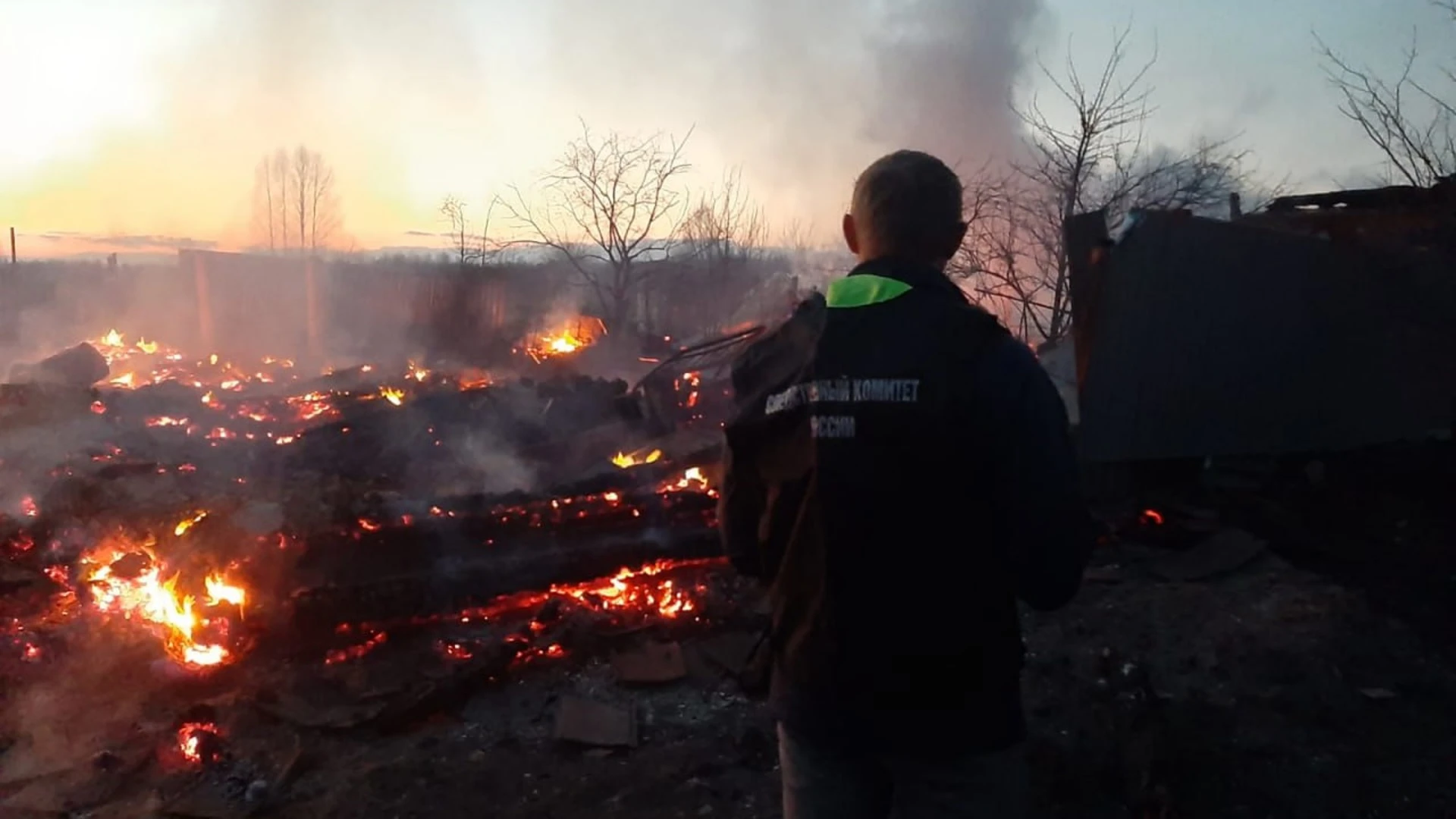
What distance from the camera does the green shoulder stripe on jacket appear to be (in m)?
1.88

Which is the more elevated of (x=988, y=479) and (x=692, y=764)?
(x=988, y=479)

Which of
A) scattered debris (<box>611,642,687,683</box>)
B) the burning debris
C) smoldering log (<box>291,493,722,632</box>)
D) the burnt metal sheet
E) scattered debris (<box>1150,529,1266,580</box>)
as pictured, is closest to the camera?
scattered debris (<box>611,642,687,683</box>)

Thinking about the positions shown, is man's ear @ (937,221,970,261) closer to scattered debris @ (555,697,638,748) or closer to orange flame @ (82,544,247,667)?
scattered debris @ (555,697,638,748)

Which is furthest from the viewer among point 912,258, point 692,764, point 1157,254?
point 1157,254

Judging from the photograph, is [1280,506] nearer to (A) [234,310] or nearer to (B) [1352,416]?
(B) [1352,416]

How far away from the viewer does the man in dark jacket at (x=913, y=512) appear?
1806 mm

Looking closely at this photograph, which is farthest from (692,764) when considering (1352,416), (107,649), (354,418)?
(354,418)

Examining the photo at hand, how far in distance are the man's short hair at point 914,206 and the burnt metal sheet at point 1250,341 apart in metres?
5.31

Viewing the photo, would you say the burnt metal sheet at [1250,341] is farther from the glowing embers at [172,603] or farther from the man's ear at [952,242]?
the glowing embers at [172,603]

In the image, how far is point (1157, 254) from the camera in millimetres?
6848

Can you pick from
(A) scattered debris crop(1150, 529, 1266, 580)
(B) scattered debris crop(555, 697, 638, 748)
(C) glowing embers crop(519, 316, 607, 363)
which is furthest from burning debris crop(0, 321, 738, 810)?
(C) glowing embers crop(519, 316, 607, 363)

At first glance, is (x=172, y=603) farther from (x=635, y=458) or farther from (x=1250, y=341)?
(x=1250, y=341)

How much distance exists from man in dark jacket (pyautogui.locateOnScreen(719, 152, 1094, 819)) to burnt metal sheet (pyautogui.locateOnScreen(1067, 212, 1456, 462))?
5.39 meters

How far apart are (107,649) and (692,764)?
380 cm
